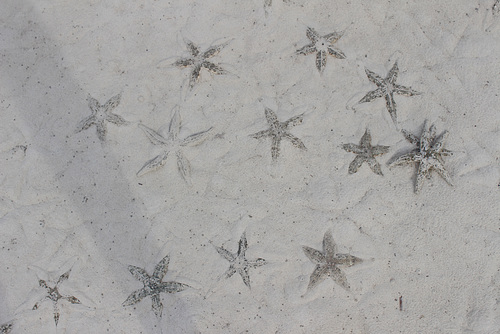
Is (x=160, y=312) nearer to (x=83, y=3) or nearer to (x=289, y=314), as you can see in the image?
(x=289, y=314)

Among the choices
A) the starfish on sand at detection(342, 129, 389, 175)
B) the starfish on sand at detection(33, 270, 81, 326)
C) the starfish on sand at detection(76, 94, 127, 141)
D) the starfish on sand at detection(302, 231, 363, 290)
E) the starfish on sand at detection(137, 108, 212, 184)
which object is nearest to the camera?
the starfish on sand at detection(302, 231, 363, 290)

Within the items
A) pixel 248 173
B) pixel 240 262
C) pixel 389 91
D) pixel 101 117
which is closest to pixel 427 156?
pixel 389 91

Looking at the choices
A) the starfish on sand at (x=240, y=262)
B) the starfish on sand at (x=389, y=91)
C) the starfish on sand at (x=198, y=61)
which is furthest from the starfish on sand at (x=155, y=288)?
the starfish on sand at (x=389, y=91)

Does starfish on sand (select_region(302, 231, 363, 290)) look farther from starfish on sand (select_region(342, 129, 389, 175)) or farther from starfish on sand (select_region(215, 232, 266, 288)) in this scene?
starfish on sand (select_region(342, 129, 389, 175))

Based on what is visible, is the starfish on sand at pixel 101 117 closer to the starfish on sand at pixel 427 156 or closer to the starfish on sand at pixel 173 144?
the starfish on sand at pixel 173 144

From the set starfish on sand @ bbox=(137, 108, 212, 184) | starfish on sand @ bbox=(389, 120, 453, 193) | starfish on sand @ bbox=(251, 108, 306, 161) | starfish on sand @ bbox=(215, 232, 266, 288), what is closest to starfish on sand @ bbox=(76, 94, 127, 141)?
starfish on sand @ bbox=(137, 108, 212, 184)

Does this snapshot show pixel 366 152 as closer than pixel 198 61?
Yes

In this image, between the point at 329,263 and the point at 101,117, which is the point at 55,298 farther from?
the point at 329,263

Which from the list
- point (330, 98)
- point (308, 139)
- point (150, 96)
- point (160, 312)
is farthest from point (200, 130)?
point (160, 312)
